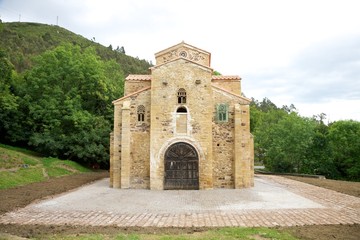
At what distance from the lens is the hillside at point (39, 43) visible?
225ft

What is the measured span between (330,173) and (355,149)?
162 inches

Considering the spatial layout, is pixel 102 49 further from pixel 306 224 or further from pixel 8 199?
pixel 306 224

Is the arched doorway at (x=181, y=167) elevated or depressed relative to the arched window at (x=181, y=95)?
depressed

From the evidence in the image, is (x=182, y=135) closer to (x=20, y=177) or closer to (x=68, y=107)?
(x=20, y=177)

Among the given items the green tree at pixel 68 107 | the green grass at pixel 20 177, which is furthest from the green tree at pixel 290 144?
the green grass at pixel 20 177

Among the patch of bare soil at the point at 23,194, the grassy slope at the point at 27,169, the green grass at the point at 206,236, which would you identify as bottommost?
the patch of bare soil at the point at 23,194

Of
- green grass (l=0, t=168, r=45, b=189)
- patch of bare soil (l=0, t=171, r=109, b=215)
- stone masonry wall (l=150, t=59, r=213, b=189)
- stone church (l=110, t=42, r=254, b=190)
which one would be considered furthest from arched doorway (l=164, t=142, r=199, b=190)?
green grass (l=0, t=168, r=45, b=189)

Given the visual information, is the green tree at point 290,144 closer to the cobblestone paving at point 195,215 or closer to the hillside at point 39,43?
the cobblestone paving at point 195,215

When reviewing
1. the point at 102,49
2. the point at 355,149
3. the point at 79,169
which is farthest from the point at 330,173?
the point at 102,49

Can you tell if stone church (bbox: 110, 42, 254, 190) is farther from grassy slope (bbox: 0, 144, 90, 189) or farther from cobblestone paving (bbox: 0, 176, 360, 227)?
grassy slope (bbox: 0, 144, 90, 189)

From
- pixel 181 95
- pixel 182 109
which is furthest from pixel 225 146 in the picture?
pixel 181 95

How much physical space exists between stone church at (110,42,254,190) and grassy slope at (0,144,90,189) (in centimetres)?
672

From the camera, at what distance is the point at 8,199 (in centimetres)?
1563

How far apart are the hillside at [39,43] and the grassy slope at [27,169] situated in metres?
39.0
